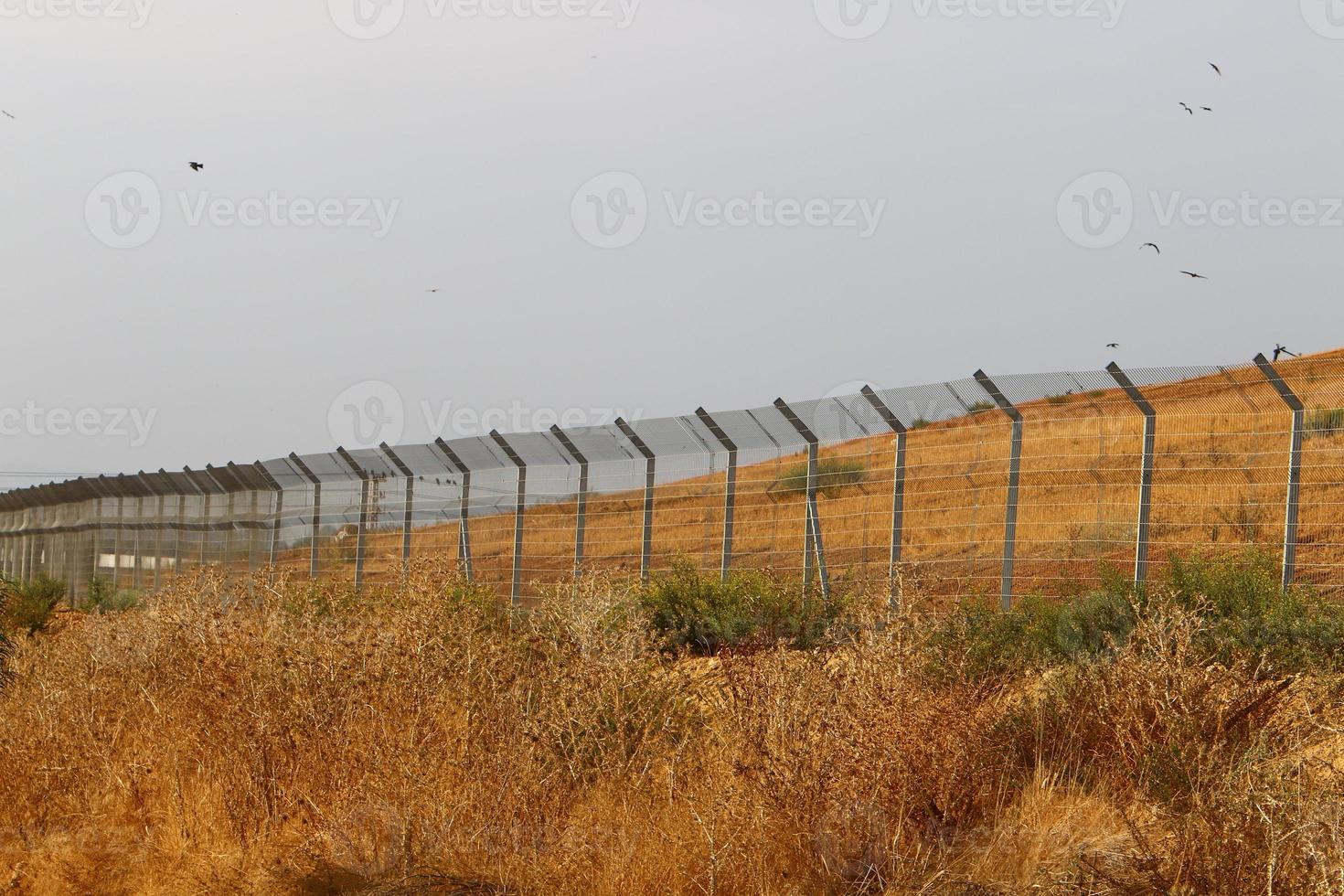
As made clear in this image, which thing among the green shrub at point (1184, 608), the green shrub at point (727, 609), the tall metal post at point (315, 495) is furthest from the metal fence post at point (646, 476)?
the tall metal post at point (315, 495)

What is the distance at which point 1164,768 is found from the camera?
6.23 m

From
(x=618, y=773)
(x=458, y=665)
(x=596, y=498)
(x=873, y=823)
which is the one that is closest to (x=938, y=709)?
(x=873, y=823)

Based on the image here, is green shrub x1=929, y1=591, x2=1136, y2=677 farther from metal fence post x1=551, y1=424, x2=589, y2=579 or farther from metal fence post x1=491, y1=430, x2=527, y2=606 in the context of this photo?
metal fence post x1=491, y1=430, x2=527, y2=606

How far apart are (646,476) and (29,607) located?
9.87m

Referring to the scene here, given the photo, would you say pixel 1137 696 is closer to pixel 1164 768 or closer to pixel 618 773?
pixel 1164 768

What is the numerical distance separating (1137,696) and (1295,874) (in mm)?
1841

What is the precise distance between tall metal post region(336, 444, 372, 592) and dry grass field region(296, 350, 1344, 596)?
0.74ft

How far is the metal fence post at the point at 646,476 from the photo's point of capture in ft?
46.2

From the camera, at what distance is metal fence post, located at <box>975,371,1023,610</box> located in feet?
36.6

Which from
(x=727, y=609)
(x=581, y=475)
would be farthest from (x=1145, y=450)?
(x=581, y=475)

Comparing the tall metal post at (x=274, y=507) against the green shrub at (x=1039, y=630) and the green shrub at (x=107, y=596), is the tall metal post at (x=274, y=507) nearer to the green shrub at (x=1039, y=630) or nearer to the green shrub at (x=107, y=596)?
the green shrub at (x=107, y=596)

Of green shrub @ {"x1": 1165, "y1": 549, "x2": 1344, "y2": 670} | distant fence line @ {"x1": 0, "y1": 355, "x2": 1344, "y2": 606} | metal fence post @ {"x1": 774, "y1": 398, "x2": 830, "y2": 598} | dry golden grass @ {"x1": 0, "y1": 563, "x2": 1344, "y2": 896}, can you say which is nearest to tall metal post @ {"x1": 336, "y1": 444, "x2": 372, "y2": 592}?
distant fence line @ {"x1": 0, "y1": 355, "x2": 1344, "y2": 606}

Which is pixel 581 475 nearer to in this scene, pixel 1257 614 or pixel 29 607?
pixel 1257 614

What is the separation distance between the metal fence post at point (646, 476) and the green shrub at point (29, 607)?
6.55 meters
